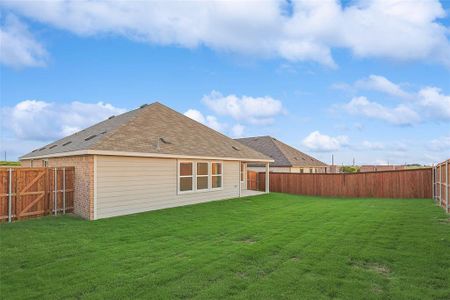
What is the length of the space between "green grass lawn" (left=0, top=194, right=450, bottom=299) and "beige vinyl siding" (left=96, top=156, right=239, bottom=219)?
1.35 meters

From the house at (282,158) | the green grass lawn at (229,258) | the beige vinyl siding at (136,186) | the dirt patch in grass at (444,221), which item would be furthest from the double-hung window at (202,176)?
the house at (282,158)

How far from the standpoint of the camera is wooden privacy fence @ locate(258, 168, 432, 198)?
18.3m

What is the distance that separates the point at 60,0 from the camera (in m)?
11.8

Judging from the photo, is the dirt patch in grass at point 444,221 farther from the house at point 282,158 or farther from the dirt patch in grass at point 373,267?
the house at point 282,158

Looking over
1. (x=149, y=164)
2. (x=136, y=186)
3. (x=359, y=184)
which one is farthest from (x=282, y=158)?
(x=136, y=186)

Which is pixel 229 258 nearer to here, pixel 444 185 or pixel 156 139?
pixel 156 139

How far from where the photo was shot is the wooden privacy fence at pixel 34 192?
10.8 meters

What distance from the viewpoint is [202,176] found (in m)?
16.6

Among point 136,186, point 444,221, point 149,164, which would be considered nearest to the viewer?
point 444,221

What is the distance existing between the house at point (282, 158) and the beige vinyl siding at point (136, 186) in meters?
13.5

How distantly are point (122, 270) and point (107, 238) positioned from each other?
304 cm

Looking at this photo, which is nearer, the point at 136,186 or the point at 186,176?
the point at 136,186

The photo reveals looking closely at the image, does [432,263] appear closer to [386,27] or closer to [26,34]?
[386,27]

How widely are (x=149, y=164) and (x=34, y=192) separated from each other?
4.51 meters
